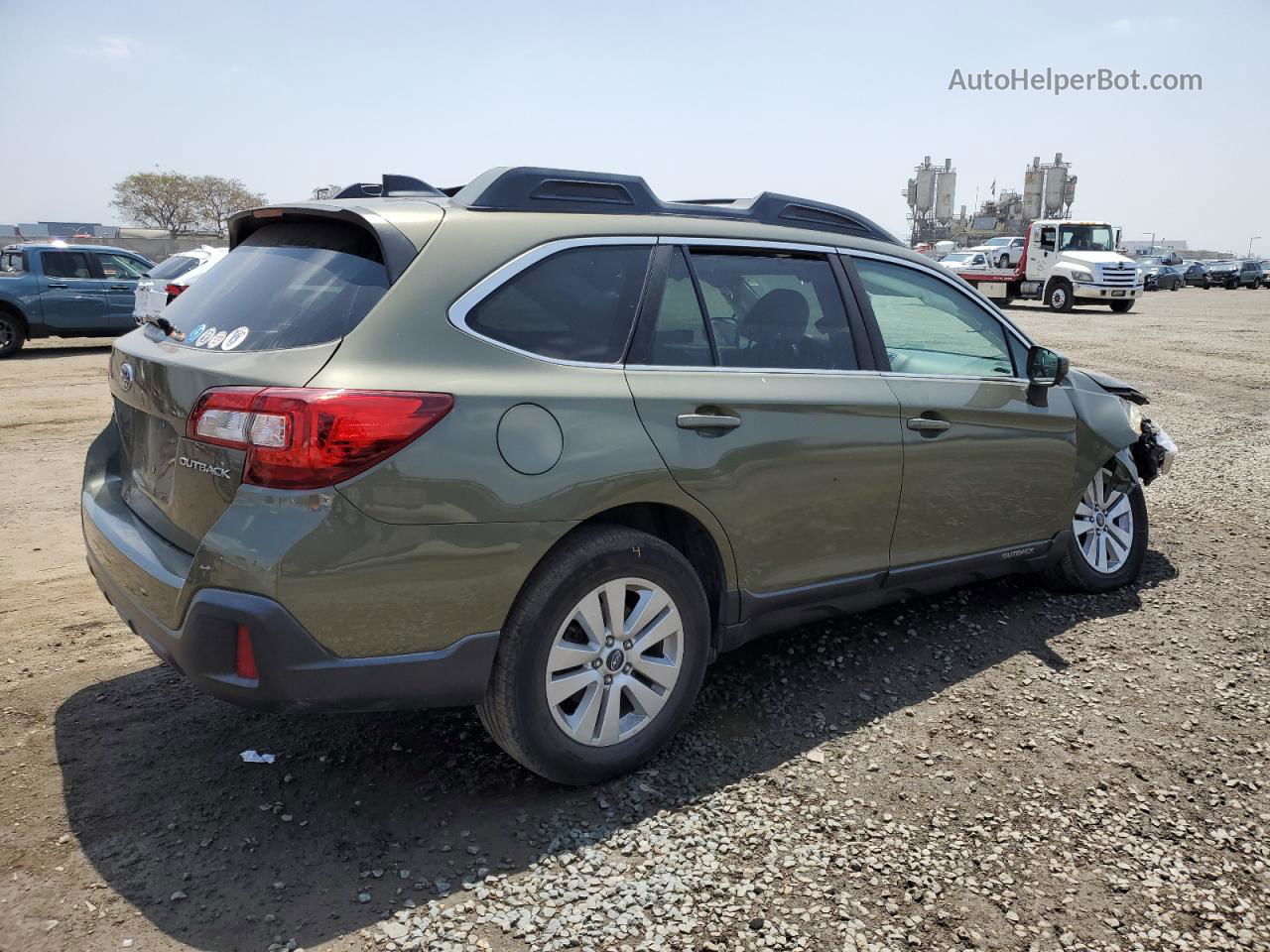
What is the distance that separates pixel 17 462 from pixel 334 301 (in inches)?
242

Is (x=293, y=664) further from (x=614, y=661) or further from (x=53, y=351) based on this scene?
(x=53, y=351)

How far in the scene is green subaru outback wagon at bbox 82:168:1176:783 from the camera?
2521 millimetres

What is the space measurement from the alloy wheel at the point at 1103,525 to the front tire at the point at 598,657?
2534 mm

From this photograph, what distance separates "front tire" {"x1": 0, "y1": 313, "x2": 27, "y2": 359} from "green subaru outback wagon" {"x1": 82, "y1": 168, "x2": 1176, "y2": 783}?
14.2m

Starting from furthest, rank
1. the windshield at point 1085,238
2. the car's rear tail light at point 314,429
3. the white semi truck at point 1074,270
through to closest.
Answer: the windshield at point 1085,238
the white semi truck at point 1074,270
the car's rear tail light at point 314,429

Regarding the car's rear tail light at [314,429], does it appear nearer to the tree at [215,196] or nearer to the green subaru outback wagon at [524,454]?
the green subaru outback wagon at [524,454]

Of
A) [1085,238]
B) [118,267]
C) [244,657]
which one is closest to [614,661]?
[244,657]

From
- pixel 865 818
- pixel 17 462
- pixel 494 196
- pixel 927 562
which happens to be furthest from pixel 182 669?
pixel 17 462

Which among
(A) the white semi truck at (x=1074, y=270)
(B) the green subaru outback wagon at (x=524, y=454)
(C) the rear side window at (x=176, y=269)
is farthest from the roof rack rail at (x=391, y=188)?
(A) the white semi truck at (x=1074, y=270)

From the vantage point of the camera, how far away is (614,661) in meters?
3.00

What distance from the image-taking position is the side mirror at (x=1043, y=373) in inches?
169

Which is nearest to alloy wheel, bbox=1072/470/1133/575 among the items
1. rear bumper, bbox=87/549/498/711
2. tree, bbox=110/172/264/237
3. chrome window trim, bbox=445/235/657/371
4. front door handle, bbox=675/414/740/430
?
front door handle, bbox=675/414/740/430

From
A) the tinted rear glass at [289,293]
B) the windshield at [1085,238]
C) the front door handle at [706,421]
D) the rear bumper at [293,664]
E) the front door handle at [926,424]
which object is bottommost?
the rear bumper at [293,664]

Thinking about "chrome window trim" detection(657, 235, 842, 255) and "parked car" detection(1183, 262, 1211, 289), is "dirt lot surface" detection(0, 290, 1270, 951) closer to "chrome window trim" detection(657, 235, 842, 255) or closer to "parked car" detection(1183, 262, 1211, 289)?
"chrome window trim" detection(657, 235, 842, 255)
